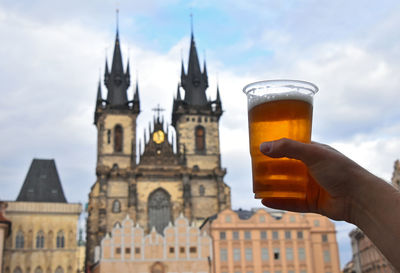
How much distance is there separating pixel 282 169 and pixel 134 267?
36.7m

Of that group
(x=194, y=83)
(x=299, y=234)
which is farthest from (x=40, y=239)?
(x=299, y=234)

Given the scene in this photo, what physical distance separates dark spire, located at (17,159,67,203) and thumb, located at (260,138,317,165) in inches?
2088

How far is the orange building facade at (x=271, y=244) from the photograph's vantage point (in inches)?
1543

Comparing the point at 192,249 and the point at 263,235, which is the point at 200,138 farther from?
Answer: the point at 192,249

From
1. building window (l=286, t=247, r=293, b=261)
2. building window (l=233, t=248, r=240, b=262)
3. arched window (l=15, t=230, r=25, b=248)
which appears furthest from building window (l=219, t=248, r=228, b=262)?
arched window (l=15, t=230, r=25, b=248)

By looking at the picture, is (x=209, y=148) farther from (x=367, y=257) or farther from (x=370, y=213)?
(x=370, y=213)

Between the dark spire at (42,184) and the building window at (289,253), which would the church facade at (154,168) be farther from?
the building window at (289,253)

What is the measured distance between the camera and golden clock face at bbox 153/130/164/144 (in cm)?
5488

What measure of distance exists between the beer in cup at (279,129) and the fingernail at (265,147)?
106mm

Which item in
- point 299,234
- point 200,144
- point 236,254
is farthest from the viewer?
point 200,144

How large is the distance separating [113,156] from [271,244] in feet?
62.3

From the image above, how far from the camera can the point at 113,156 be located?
51.5m

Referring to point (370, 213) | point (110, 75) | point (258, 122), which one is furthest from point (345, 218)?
point (110, 75)

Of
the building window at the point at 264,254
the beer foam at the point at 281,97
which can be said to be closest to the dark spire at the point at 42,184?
the building window at the point at 264,254
